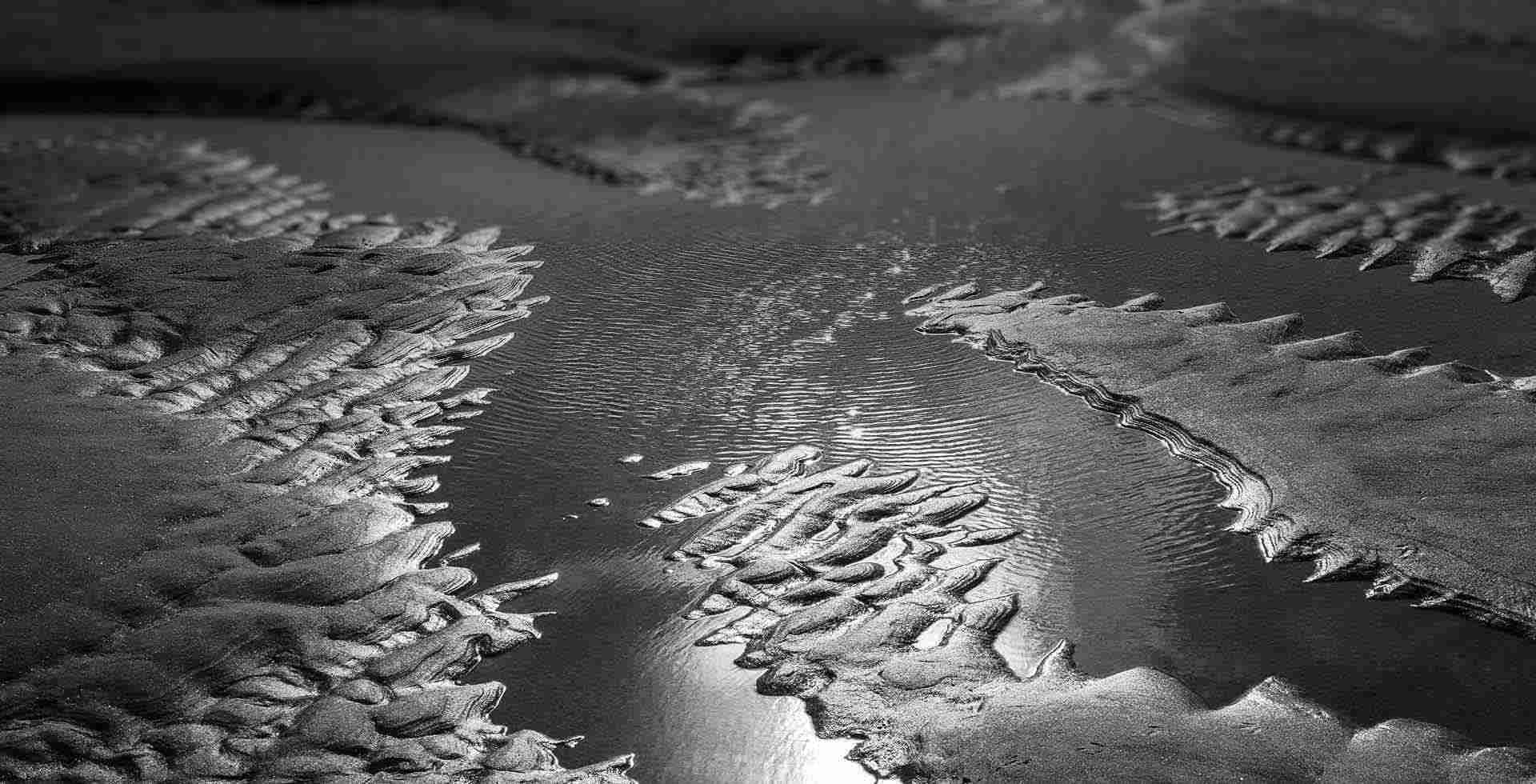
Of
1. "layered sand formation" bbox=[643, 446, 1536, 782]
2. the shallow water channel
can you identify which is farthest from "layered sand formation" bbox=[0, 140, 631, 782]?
"layered sand formation" bbox=[643, 446, 1536, 782]

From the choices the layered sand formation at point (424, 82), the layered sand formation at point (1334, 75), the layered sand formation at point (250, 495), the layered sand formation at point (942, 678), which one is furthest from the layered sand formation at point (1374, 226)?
the layered sand formation at point (250, 495)

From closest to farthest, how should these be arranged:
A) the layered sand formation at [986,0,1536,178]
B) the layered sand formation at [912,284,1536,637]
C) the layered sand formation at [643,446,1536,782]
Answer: the layered sand formation at [643,446,1536,782], the layered sand formation at [912,284,1536,637], the layered sand formation at [986,0,1536,178]

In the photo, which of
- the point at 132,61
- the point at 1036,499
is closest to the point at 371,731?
the point at 1036,499

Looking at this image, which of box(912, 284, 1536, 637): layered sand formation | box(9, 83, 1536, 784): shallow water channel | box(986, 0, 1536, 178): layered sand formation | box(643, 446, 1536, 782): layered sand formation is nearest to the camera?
box(643, 446, 1536, 782): layered sand formation

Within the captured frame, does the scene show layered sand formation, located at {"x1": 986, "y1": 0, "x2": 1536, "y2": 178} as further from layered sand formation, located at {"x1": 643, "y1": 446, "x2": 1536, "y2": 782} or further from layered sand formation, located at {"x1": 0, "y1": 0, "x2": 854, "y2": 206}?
layered sand formation, located at {"x1": 643, "y1": 446, "x2": 1536, "y2": 782}

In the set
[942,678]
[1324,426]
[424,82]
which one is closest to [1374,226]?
[1324,426]

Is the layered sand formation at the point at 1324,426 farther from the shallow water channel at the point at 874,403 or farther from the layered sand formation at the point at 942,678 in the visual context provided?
the layered sand formation at the point at 942,678

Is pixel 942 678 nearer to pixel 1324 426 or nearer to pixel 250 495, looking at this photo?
pixel 1324 426
